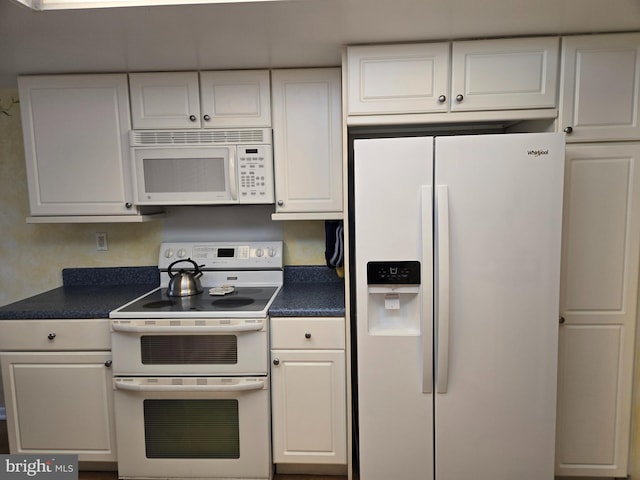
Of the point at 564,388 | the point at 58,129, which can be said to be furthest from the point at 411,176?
the point at 58,129

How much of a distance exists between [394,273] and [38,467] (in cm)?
191

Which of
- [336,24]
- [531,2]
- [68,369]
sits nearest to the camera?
[531,2]

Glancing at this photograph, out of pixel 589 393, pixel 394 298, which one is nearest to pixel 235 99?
pixel 394 298

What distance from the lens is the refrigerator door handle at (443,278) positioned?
1.67m

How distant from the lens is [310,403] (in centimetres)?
200

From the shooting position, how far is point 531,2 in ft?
4.90

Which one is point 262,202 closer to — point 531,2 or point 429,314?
point 429,314

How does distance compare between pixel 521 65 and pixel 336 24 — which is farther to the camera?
pixel 521 65

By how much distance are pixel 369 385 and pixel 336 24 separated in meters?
1.49

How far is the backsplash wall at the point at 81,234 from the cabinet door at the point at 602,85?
4.62 feet

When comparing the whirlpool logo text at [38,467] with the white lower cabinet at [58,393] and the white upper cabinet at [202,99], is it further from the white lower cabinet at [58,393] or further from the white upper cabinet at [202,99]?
the white upper cabinet at [202,99]

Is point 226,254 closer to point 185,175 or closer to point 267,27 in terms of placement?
point 185,175

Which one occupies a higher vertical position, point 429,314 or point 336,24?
point 336,24

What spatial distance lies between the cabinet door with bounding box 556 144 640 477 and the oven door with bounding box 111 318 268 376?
4.59 ft
